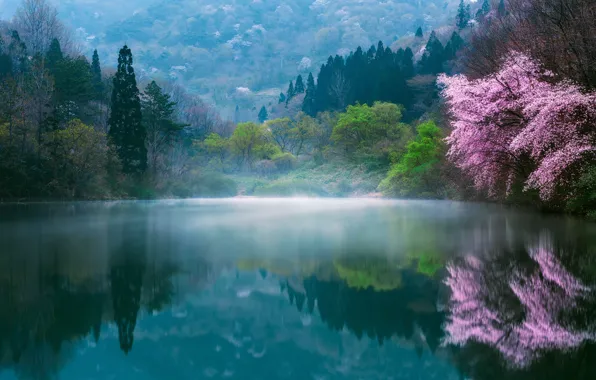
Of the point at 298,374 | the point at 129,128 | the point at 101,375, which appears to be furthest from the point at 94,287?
the point at 129,128

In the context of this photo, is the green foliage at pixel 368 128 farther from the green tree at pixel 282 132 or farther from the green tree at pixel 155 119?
the green tree at pixel 155 119

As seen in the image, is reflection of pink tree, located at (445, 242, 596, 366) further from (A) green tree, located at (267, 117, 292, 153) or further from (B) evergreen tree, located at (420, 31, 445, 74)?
(B) evergreen tree, located at (420, 31, 445, 74)

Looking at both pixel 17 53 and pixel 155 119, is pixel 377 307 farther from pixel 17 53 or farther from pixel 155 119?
pixel 17 53

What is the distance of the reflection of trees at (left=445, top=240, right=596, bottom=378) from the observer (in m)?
3.88

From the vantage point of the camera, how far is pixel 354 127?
228 ft

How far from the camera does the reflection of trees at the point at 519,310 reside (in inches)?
153

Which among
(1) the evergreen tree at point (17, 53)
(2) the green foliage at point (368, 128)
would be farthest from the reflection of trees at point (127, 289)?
(2) the green foliage at point (368, 128)

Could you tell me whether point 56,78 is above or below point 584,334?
above

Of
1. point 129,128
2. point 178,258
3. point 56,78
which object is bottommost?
point 178,258

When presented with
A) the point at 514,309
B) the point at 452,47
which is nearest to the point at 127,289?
the point at 514,309

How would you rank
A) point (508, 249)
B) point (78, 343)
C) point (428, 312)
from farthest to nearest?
1. point (508, 249)
2. point (428, 312)
3. point (78, 343)

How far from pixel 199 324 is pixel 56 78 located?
51.9 m

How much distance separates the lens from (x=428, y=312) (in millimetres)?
Answer: 4969

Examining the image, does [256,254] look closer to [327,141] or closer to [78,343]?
[78,343]
